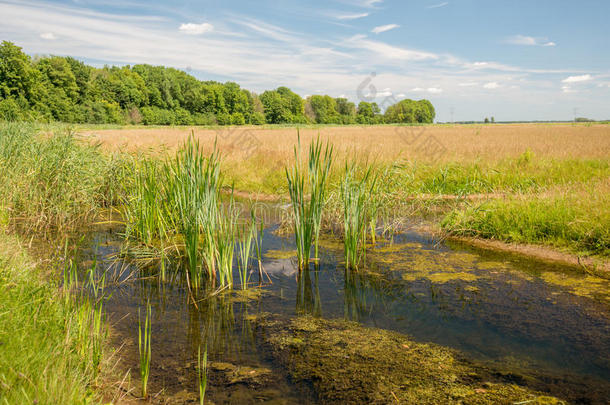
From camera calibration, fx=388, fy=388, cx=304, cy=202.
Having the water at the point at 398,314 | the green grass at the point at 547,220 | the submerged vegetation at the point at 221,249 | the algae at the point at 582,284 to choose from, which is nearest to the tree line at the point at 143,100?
the submerged vegetation at the point at 221,249

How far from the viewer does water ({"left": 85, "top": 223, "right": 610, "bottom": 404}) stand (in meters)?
2.61

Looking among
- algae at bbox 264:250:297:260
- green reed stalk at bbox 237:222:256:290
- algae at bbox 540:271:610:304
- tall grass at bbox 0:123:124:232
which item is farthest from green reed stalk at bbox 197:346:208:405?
tall grass at bbox 0:123:124:232

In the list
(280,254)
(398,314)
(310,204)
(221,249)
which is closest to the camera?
(398,314)

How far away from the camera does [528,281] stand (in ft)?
14.2

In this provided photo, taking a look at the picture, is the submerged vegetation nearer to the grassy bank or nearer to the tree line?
the grassy bank

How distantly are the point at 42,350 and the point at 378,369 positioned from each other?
204cm

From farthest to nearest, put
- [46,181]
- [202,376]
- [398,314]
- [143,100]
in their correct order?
[143,100], [46,181], [398,314], [202,376]

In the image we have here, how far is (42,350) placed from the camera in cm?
200

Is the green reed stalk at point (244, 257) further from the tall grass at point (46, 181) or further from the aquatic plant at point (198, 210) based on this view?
the tall grass at point (46, 181)

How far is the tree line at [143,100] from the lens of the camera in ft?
139

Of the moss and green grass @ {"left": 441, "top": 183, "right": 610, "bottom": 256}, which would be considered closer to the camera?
the moss

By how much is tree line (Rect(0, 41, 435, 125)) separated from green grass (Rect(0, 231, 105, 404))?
21329mm

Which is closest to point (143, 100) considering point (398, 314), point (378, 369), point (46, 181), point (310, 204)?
point (46, 181)

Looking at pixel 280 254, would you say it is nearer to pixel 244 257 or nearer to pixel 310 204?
pixel 244 257
